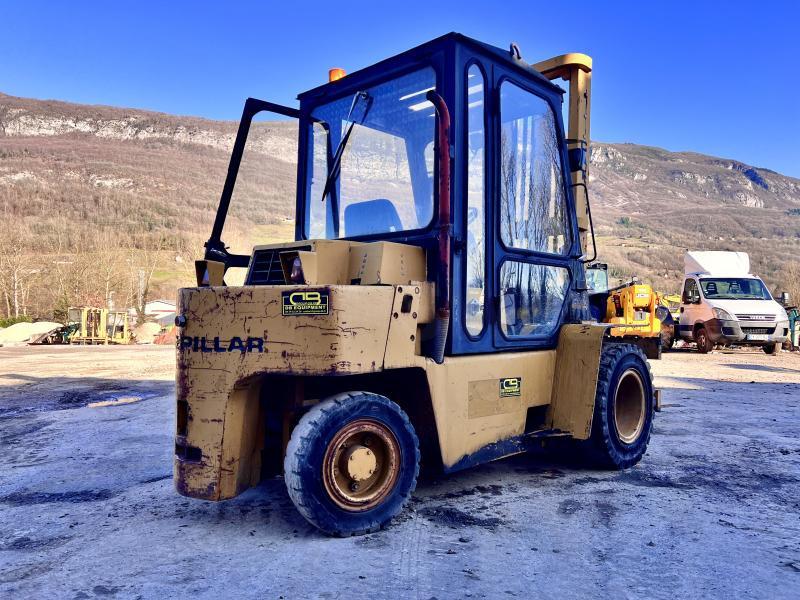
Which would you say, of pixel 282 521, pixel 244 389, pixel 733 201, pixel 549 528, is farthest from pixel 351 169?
pixel 733 201

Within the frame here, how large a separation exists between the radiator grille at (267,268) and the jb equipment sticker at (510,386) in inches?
61.7

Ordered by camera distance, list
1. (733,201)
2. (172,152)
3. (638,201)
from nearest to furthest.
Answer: (172,152), (638,201), (733,201)

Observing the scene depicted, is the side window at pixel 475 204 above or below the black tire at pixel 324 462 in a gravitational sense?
above

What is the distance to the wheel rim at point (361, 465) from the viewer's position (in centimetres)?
329

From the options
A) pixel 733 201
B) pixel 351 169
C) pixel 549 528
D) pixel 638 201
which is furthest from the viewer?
pixel 733 201

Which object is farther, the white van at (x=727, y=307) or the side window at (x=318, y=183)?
the white van at (x=727, y=307)

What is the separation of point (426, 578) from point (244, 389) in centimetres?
135

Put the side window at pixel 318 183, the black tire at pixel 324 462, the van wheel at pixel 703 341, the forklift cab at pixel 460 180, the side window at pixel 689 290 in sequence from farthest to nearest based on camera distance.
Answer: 1. the side window at pixel 689 290
2. the van wheel at pixel 703 341
3. the side window at pixel 318 183
4. the forklift cab at pixel 460 180
5. the black tire at pixel 324 462

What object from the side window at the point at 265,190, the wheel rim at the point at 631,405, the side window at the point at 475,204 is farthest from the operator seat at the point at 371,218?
the side window at the point at 265,190

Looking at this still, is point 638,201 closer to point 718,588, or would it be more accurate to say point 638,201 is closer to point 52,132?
point 52,132

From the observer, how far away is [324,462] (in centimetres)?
324

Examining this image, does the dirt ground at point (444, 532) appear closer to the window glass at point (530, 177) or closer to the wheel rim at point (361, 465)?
the wheel rim at point (361, 465)

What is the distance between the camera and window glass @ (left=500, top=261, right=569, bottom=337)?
14.3 feet

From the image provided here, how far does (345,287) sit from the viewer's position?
3.28 meters
